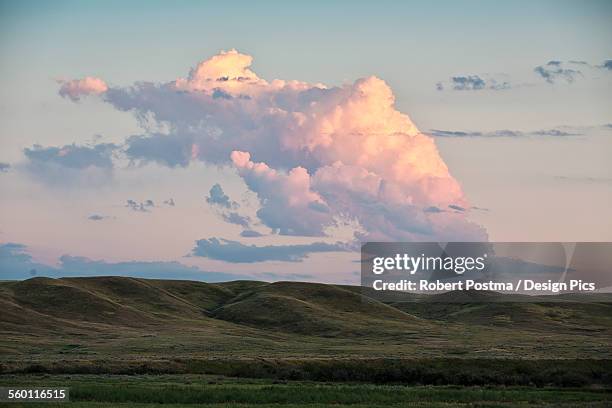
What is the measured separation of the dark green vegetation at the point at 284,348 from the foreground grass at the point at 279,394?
0.13m

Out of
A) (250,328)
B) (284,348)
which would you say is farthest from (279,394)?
→ (250,328)

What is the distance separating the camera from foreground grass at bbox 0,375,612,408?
173 feet

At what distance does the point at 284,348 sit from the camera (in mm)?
108125

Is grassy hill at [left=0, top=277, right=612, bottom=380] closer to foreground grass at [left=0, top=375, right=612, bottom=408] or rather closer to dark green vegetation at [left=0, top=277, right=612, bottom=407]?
dark green vegetation at [left=0, top=277, right=612, bottom=407]

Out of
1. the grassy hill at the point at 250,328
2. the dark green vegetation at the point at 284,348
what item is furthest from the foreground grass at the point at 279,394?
the grassy hill at the point at 250,328

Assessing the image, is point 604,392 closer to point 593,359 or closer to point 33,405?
point 593,359

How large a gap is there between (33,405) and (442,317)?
153 meters

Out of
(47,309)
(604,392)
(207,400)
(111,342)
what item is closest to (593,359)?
(604,392)

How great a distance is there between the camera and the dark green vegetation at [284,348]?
58094 mm

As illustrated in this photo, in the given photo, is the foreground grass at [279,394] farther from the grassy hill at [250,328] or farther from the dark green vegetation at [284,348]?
the grassy hill at [250,328]

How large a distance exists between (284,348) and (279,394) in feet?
172

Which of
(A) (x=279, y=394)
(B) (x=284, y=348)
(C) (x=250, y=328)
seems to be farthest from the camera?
(C) (x=250, y=328)

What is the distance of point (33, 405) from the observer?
48.2m

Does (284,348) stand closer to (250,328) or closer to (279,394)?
(250,328)
